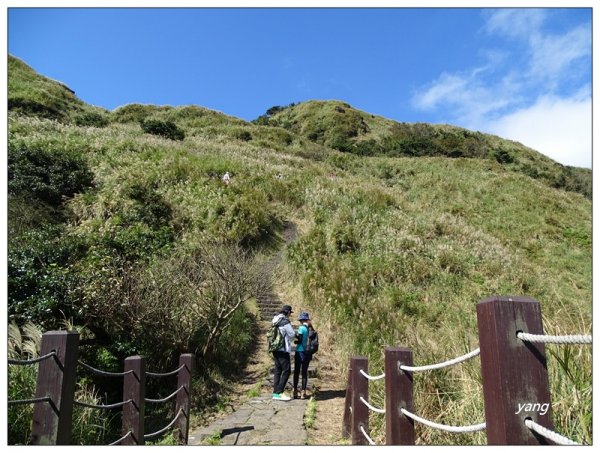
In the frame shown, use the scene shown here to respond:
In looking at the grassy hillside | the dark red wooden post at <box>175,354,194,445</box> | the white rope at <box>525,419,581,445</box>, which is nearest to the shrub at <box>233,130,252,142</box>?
the grassy hillside

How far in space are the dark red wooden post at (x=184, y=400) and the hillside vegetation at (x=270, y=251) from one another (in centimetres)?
98

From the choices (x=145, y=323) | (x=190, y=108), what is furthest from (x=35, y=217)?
(x=190, y=108)

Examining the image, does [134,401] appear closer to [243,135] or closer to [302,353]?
[302,353]

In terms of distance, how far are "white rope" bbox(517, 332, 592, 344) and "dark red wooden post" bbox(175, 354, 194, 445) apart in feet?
15.7

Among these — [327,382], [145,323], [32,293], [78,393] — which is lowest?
Answer: [327,382]

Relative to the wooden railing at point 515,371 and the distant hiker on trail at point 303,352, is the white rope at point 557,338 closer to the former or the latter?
the wooden railing at point 515,371

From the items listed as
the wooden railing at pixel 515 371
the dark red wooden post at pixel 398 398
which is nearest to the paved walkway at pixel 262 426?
the dark red wooden post at pixel 398 398

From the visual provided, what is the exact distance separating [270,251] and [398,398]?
42.5ft

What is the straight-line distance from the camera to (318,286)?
12.6 m

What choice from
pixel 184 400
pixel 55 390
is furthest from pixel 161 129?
pixel 55 390

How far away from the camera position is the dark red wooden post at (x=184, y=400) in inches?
211

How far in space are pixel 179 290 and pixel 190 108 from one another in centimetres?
5005

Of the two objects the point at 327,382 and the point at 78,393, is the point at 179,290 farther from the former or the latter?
the point at 327,382
